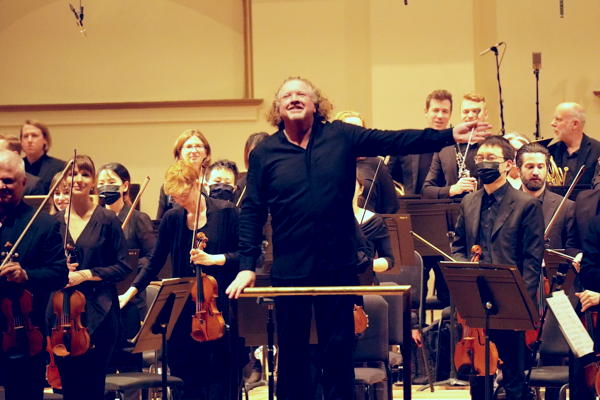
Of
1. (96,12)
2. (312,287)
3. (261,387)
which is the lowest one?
(261,387)

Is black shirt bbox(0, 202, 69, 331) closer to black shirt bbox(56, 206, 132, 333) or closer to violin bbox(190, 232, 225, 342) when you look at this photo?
black shirt bbox(56, 206, 132, 333)

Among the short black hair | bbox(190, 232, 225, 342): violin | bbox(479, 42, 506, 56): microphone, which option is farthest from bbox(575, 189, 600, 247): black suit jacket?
bbox(479, 42, 506, 56): microphone

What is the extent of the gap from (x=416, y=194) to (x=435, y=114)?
509mm

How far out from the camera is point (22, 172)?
4.28 metres

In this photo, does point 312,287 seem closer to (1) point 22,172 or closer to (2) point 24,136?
(1) point 22,172

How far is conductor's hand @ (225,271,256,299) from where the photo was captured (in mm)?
3902

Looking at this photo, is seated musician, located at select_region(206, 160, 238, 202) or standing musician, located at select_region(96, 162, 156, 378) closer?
standing musician, located at select_region(96, 162, 156, 378)

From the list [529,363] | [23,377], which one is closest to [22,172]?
[23,377]

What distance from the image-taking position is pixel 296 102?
156 inches

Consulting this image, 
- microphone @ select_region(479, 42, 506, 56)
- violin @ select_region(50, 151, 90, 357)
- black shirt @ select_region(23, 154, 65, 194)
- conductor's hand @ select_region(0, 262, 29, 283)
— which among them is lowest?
violin @ select_region(50, 151, 90, 357)

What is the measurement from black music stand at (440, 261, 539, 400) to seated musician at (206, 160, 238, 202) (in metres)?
1.48

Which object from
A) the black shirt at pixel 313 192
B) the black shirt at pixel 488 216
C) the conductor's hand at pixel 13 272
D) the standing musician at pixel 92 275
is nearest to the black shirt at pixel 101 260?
the standing musician at pixel 92 275

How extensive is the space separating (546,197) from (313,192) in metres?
2.15

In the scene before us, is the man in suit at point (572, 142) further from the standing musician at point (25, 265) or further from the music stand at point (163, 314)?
the standing musician at point (25, 265)
